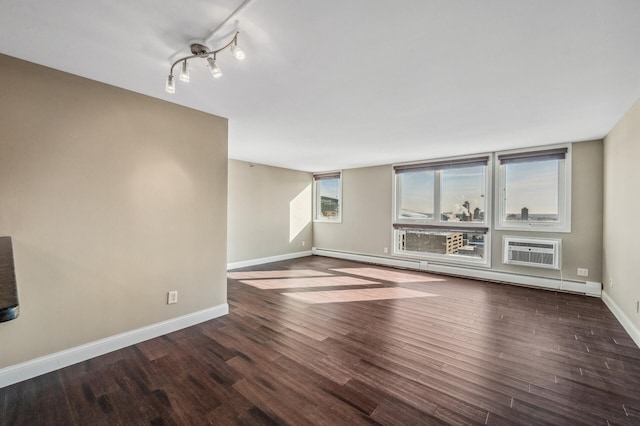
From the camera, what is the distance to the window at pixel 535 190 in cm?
419

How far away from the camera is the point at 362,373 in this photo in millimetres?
2070

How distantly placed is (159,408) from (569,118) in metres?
4.70

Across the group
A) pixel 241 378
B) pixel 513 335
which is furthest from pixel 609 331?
pixel 241 378

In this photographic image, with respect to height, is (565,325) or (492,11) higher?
(492,11)

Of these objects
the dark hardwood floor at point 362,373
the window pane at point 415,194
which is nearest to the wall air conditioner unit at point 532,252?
the dark hardwood floor at point 362,373

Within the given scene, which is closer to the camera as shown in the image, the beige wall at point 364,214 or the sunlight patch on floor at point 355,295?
the sunlight patch on floor at point 355,295

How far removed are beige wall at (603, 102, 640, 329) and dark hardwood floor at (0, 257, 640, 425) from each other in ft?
1.21

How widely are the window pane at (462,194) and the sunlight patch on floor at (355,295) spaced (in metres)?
2.01

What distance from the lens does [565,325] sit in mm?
2924

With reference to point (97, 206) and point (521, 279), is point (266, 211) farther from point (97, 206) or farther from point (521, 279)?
point (521, 279)

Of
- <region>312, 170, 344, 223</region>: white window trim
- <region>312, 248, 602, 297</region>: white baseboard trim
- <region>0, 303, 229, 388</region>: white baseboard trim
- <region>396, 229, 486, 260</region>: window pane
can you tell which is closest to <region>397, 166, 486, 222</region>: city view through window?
<region>396, 229, 486, 260</region>: window pane

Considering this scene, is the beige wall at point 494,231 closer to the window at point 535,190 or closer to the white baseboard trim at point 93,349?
the window at point 535,190

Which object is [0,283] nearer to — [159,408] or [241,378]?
[159,408]

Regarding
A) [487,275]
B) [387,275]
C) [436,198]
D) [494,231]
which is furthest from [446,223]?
[387,275]
